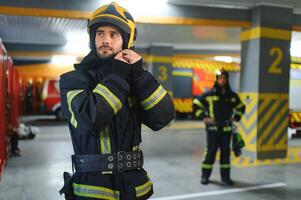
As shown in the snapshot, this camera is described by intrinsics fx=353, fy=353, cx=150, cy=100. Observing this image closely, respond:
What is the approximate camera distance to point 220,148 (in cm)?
529

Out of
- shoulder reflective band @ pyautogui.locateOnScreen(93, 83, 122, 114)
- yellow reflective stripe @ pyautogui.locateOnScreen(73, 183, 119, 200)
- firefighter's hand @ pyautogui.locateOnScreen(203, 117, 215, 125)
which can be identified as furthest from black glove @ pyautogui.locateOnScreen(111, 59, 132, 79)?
firefighter's hand @ pyautogui.locateOnScreen(203, 117, 215, 125)

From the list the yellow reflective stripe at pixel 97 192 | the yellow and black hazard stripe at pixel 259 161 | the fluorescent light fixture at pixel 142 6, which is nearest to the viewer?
the yellow reflective stripe at pixel 97 192

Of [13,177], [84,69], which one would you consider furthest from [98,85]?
[13,177]

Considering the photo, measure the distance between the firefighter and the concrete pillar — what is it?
5.80m

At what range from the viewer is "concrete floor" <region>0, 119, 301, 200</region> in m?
4.80

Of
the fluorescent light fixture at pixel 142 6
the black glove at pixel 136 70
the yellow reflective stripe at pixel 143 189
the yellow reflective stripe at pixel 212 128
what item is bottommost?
the yellow reflective stripe at pixel 212 128

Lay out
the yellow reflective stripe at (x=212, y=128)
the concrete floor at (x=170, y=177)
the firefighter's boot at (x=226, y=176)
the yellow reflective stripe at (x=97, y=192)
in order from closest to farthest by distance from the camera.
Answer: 1. the yellow reflective stripe at (x=97, y=192)
2. the concrete floor at (x=170, y=177)
3. the yellow reflective stripe at (x=212, y=128)
4. the firefighter's boot at (x=226, y=176)

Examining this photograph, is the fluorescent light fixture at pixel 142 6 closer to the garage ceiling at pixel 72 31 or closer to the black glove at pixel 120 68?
the garage ceiling at pixel 72 31

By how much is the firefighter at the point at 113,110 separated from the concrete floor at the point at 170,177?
2925 mm

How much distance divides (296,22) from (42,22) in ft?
21.2

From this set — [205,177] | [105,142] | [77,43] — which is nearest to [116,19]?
[105,142]

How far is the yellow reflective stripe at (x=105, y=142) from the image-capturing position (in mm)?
1775

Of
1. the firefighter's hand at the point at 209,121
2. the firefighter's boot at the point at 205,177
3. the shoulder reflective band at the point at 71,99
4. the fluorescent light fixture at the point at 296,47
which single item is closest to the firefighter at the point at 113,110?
the shoulder reflective band at the point at 71,99

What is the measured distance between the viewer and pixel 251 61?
7488 millimetres
